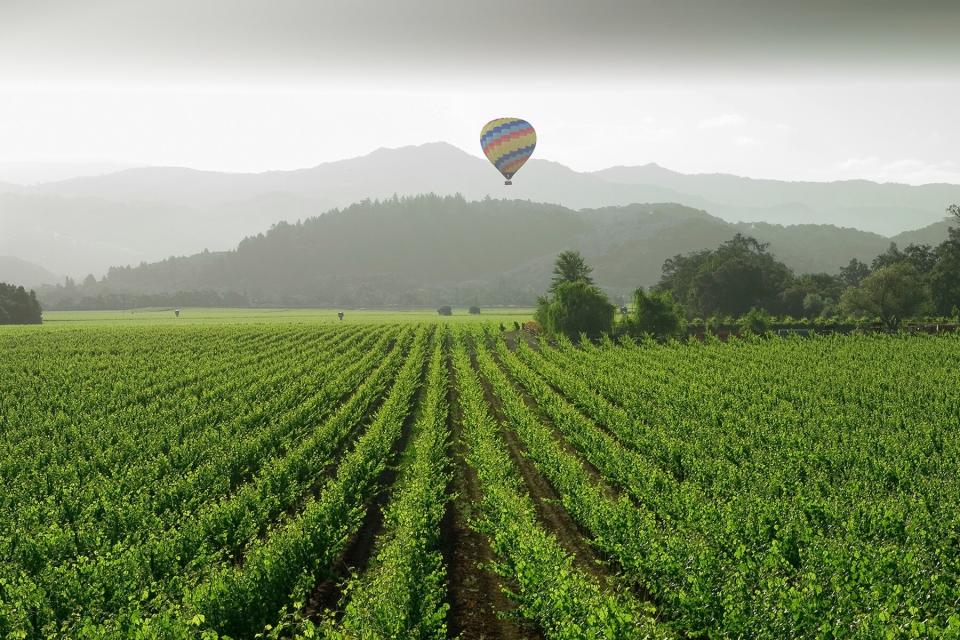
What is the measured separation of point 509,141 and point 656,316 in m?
26.0

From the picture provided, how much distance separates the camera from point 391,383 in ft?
132

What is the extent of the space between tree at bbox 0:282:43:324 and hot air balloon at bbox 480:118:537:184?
287ft

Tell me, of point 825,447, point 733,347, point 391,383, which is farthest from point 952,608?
point 733,347

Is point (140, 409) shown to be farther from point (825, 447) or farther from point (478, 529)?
point (825, 447)

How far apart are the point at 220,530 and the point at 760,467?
Result: 14.7 m

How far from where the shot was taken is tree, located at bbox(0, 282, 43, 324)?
10294 centimetres

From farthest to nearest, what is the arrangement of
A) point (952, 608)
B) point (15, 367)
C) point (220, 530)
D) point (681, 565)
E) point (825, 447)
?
point (15, 367) → point (825, 447) → point (220, 530) → point (681, 565) → point (952, 608)

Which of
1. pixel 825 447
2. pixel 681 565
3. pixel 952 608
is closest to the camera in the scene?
pixel 952 608

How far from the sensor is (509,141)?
69500 mm

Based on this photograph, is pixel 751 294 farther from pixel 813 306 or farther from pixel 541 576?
pixel 541 576

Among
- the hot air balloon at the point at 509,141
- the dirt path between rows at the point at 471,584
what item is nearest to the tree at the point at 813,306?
the hot air balloon at the point at 509,141

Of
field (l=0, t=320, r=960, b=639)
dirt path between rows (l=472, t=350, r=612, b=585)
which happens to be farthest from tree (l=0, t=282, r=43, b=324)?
dirt path between rows (l=472, t=350, r=612, b=585)

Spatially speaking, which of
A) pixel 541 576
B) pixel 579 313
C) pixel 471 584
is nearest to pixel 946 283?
pixel 579 313

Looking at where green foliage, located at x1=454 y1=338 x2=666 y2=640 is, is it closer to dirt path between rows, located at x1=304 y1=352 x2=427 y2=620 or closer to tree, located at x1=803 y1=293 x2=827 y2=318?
dirt path between rows, located at x1=304 y1=352 x2=427 y2=620
